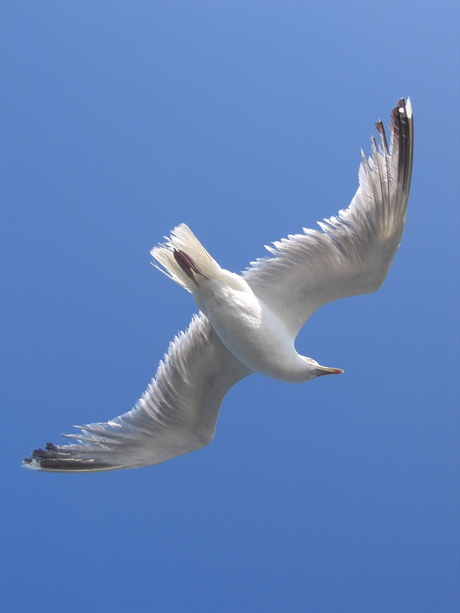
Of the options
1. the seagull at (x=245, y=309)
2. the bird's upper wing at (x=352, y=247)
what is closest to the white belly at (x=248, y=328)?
the seagull at (x=245, y=309)

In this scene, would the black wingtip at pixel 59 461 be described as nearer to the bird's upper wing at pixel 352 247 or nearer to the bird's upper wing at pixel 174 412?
the bird's upper wing at pixel 174 412

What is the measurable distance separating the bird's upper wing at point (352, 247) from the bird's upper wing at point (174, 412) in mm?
353

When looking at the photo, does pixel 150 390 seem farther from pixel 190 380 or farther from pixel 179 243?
pixel 179 243

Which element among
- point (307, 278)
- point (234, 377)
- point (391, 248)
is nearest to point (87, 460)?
point (234, 377)

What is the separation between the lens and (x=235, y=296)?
3174 millimetres

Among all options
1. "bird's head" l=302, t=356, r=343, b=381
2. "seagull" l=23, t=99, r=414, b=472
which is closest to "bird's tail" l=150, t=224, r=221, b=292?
"seagull" l=23, t=99, r=414, b=472

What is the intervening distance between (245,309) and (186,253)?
0.33 meters

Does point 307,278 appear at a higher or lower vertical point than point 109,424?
higher

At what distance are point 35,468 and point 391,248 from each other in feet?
5.76

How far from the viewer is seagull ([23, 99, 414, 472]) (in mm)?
3072

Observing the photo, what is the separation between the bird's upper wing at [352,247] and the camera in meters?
3.04

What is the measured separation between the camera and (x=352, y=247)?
3.15 metres

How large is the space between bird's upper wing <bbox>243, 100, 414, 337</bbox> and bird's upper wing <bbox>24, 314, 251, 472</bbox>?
353 mm

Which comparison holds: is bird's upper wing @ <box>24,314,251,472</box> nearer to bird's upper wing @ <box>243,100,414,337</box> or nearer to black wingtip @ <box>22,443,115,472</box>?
black wingtip @ <box>22,443,115,472</box>
